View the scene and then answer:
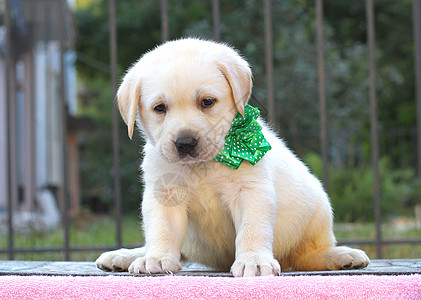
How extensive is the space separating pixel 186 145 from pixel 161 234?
1.17 feet

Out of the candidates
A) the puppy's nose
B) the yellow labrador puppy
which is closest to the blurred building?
the yellow labrador puppy

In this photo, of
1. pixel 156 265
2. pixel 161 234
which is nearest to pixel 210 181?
pixel 161 234

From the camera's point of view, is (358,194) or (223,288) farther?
(358,194)

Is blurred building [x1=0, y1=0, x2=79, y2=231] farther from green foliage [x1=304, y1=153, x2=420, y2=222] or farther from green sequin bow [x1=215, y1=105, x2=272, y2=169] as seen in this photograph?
green sequin bow [x1=215, y1=105, x2=272, y2=169]

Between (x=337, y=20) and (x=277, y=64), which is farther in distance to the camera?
(x=337, y=20)

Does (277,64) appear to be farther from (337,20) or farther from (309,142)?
(337,20)

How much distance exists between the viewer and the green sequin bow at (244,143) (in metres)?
2.17

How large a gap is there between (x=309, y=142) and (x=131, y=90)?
9525 mm

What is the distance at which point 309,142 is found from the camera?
11.5 metres

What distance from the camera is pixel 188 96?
2.12 metres

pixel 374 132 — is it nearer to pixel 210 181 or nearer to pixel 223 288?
pixel 210 181

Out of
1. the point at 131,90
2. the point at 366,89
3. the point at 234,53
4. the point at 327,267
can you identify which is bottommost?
the point at 327,267

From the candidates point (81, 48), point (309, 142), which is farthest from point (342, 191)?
point (81, 48)

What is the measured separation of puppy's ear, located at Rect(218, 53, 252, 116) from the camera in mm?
2199
